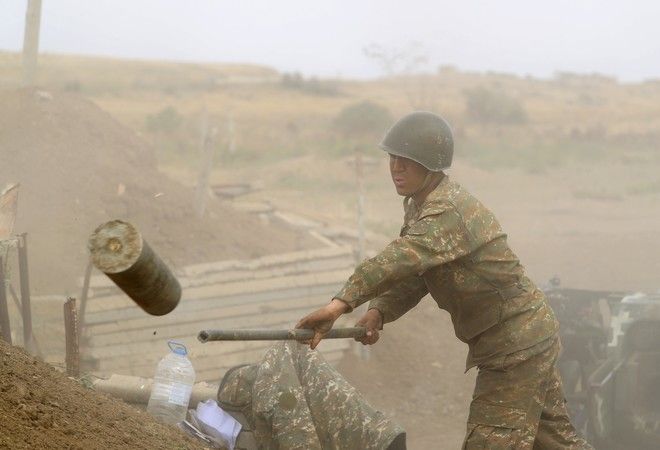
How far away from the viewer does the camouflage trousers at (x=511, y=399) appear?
13.8ft

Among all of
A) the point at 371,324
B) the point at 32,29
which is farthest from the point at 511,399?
the point at 32,29

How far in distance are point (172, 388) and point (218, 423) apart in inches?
17.0

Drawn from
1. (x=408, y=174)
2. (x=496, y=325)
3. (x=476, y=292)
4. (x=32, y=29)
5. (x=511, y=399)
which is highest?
(x=32, y=29)

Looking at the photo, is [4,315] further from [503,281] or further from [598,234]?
[598,234]

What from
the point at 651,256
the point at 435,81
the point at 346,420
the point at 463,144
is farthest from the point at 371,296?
the point at 435,81

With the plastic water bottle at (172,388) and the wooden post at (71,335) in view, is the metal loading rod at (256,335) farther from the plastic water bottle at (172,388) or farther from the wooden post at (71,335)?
the wooden post at (71,335)

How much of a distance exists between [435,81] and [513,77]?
7.79 meters

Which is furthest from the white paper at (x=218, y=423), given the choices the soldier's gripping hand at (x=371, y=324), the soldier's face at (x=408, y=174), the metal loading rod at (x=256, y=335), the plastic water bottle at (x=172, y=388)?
the soldier's face at (x=408, y=174)

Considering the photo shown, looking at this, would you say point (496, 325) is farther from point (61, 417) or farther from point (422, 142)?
point (61, 417)

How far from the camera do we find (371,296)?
3.99 meters

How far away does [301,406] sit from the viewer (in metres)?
4.60

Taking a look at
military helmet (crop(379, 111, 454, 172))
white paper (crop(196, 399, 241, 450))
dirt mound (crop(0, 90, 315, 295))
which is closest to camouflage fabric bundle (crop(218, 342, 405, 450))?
white paper (crop(196, 399, 241, 450))

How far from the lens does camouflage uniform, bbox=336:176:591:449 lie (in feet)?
13.4

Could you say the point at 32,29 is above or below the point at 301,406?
above
